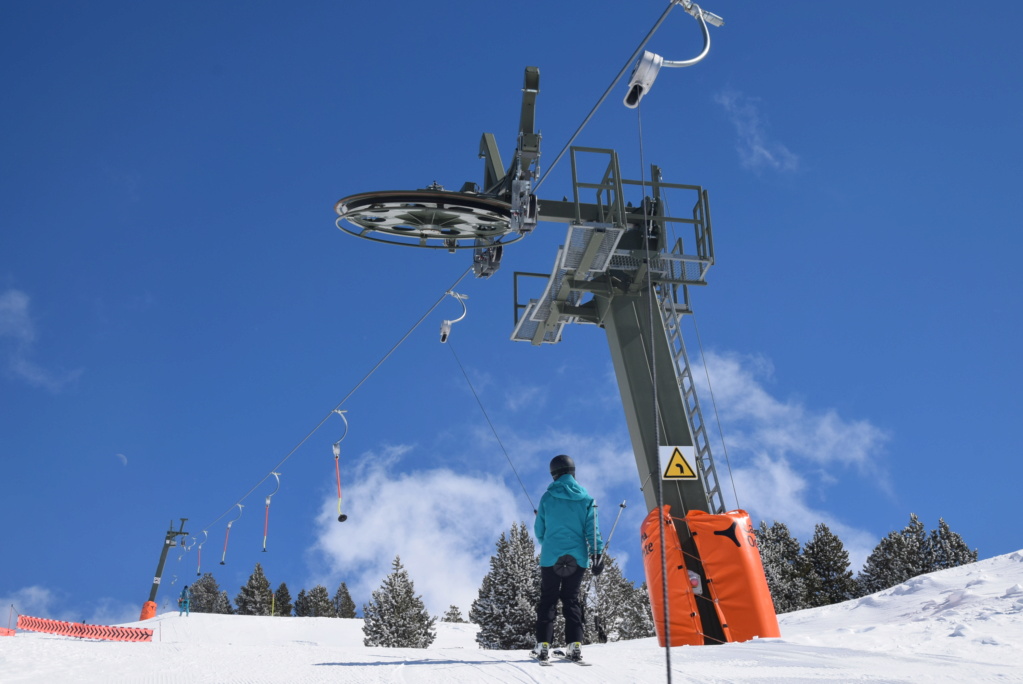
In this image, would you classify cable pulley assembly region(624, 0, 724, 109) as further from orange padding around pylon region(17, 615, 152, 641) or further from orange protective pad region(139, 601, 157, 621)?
orange protective pad region(139, 601, 157, 621)

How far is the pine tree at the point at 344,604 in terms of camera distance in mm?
103438

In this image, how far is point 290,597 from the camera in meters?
99.8

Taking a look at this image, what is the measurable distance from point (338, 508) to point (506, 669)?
9.25 metres

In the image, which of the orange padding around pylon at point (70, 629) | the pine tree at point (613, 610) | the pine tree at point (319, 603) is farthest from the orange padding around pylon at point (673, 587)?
the pine tree at point (319, 603)

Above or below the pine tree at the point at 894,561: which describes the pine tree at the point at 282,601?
above

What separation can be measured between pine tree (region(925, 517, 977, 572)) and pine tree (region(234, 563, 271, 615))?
6391cm

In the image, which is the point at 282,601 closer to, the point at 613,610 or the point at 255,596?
the point at 255,596

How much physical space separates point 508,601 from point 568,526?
3232 centimetres

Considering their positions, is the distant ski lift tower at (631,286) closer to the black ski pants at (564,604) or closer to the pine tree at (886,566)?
the black ski pants at (564,604)

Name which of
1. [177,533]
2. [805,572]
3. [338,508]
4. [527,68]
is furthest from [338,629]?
[527,68]

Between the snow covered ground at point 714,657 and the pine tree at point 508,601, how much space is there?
26.0 metres

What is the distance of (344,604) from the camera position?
104250 mm

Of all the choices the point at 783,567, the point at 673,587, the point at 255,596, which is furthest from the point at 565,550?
the point at 255,596

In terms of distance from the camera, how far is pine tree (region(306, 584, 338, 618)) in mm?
95625
